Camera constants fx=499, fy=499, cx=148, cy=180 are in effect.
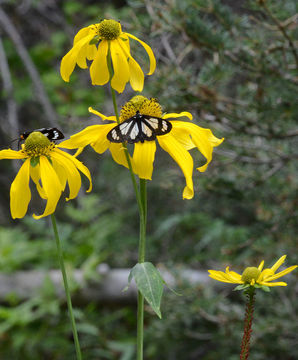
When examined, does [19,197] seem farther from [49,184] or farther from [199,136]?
[199,136]

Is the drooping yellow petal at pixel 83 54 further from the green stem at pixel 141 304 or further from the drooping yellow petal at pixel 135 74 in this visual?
the green stem at pixel 141 304

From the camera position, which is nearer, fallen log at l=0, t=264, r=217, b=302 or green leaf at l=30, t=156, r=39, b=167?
green leaf at l=30, t=156, r=39, b=167

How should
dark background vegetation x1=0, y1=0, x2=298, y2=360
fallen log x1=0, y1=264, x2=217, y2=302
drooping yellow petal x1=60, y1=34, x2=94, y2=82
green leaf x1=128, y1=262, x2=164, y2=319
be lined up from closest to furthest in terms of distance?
green leaf x1=128, y1=262, x2=164, y2=319, drooping yellow petal x1=60, y1=34, x2=94, y2=82, dark background vegetation x1=0, y1=0, x2=298, y2=360, fallen log x1=0, y1=264, x2=217, y2=302

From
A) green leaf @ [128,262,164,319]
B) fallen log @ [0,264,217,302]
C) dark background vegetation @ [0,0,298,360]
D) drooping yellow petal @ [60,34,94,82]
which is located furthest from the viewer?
fallen log @ [0,264,217,302]

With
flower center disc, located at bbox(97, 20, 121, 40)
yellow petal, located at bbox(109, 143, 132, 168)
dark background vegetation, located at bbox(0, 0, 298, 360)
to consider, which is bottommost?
dark background vegetation, located at bbox(0, 0, 298, 360)


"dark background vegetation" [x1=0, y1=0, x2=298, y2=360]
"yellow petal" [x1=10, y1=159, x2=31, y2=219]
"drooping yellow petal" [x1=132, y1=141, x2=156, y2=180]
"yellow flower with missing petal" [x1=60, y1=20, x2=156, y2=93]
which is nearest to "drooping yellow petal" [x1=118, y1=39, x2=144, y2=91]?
"yellow flower with missing petal" [x1=60, y1=20, x2=156, y2=93]

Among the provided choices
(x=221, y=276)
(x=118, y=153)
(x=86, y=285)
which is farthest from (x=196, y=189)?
(x=221, y=276)

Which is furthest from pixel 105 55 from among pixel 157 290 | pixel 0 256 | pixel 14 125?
pixel 14 125

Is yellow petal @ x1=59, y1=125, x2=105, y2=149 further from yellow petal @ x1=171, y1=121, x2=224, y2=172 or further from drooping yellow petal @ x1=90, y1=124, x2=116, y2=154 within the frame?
yellow petal @ x1=171, y1=121, x2=224, y2=172
